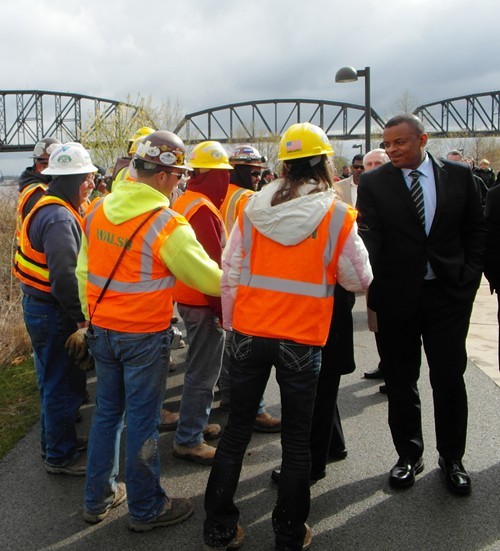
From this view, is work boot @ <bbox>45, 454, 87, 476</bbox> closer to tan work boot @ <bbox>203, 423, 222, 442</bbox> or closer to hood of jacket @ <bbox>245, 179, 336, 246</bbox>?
tan work boot @ <bbox>203, 423, 222, 442</bbox>

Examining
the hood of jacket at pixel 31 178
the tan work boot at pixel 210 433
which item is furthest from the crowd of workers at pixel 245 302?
the hood of jacket at pixel 31 178

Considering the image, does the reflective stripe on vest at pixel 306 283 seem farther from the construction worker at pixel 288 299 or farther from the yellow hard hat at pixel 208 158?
the yellow hard hat at pixel 208 158

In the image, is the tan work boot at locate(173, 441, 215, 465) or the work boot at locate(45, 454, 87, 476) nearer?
the work boot at locate(45, 454, 87, 476)

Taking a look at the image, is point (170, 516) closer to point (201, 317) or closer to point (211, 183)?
point (201, 317)

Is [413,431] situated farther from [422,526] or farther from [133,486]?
[133,486]

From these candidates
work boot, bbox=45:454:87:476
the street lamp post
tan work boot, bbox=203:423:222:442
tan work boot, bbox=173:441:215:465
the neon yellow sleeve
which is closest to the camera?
the neon yellow sleeve

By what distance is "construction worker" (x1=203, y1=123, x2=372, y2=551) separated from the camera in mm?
2738

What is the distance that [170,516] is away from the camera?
128 inches

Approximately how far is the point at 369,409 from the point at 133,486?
92.4 inches

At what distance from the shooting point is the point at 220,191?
4.23 m

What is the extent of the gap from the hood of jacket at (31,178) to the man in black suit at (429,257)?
258 centimetres

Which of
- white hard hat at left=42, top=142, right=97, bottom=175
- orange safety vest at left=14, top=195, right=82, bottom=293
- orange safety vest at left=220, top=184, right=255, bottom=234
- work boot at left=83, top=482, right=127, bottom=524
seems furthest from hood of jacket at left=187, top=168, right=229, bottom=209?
work boot at left=83, top=482, right=127, bottom=524

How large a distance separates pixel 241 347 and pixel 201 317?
1174 mm

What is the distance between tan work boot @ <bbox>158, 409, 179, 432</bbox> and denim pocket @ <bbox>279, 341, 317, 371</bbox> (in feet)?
6.72
